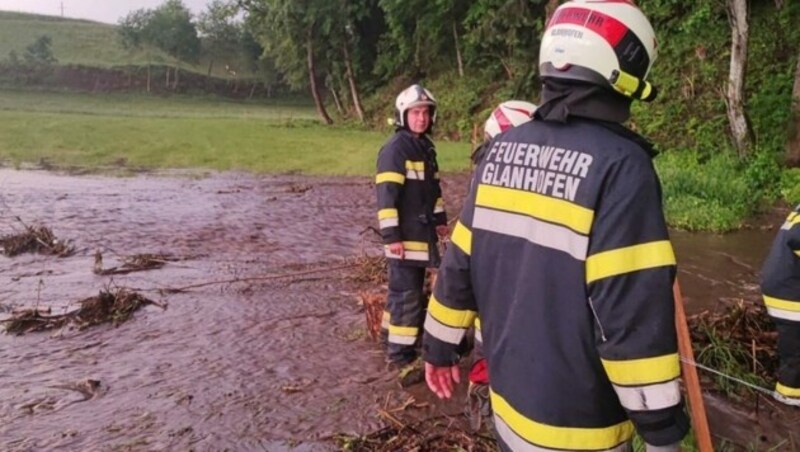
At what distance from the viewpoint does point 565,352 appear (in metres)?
2.10

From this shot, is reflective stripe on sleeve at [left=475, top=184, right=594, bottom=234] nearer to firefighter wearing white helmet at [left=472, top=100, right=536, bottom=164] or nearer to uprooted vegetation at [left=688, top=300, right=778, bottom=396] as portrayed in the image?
firefighter wearing white helmet at [left=472, top=100, right=536, bottom=164]

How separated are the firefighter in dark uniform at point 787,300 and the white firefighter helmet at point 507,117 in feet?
5.78

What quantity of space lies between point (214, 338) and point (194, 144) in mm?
19356

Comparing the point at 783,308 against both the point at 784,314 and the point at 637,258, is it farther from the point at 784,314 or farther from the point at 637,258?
→ the point at 637,258

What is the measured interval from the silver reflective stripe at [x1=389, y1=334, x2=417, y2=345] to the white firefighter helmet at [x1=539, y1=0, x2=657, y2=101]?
347 cm

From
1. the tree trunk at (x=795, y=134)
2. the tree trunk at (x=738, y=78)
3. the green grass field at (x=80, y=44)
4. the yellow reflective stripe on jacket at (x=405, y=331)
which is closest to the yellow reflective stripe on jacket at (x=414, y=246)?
the yellow reflective stripe on jacket at (x=405, y=331)

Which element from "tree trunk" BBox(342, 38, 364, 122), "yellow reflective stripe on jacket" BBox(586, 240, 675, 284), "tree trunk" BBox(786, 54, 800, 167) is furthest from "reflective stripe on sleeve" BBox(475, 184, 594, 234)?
"tree trunk" BBox(342, 38, 364, 122)

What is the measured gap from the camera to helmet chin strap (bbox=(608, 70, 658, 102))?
2.06 m

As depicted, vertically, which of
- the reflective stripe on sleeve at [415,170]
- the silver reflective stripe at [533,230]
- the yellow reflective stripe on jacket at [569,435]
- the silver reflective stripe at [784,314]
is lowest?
the silver reflective stripe at [784,314]

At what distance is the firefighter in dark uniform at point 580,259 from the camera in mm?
1914

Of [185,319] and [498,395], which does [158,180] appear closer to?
[185,319]

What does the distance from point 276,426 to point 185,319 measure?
9.32 feet

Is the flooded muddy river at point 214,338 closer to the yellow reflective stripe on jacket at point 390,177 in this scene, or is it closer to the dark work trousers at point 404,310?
the dark work trousers at point 404,310

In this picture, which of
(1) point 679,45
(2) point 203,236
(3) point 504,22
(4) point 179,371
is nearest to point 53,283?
(2) point 203,236
